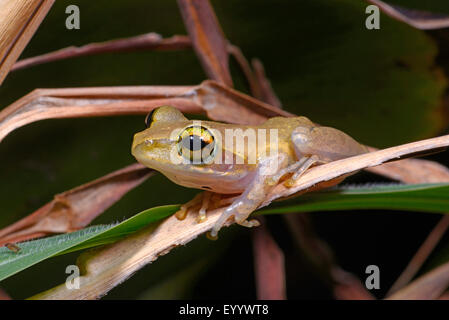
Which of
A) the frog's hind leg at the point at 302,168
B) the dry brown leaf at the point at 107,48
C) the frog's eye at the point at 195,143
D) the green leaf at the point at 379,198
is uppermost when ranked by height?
the dry brown leaf at the point at 107,48

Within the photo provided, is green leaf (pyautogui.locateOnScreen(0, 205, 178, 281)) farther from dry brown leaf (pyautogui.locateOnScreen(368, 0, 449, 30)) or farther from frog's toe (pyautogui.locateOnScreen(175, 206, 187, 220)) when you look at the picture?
dry brown leaf (pyautogui.locateOnScreen(368, 0, 449, 30))

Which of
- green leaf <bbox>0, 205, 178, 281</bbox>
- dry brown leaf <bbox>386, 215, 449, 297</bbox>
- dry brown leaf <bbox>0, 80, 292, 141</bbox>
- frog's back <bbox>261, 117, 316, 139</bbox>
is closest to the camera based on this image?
green leaf <bbox>0, 205, 178, 281</bbox>

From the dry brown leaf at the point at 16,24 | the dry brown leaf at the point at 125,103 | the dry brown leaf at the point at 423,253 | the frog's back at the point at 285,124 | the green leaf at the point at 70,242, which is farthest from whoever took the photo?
the dry brown leaf at the point at 423,253

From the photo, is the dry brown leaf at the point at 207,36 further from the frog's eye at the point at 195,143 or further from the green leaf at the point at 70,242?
the green leaf at the point at 70,242

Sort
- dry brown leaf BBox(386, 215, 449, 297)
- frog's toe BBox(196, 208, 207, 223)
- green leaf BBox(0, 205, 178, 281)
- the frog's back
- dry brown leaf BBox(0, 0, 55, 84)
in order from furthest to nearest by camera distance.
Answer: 1. dry brown leaf BBox(386, 215, 449, 297)
2. the frog's back
3. frog's toe BBox(196, 208, 207, 223)
4. dry brown leaf BBox(0, 0, 55, 84)
5. green leaf BBox(0, 205, 178, 281)

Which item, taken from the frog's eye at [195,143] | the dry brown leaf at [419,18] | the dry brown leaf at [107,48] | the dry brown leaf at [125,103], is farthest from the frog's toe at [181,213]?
the dry brown leaf at [419,18]

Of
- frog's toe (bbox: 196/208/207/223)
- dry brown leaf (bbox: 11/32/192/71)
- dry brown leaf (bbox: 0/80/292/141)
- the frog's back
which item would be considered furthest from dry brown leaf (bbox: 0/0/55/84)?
the frog's back

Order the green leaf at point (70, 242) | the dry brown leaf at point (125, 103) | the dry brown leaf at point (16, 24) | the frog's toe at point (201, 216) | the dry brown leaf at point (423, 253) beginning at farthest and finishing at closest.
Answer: the dry brown leaf at point (423, 253), the dry brown leaf at point (125, 103), the frog's toe at point (201, 216), the dry brown leaf at point (16, 24), the green leaf at point (70, 242)

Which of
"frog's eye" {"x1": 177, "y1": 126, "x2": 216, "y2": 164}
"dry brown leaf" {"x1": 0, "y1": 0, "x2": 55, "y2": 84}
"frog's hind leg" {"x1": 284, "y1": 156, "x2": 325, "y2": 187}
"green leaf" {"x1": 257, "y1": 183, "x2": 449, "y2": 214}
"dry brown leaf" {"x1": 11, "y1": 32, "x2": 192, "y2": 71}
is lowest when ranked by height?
"green leaf" {"x1": 257, "y1": 183, "x2": 449, "y2": 214}

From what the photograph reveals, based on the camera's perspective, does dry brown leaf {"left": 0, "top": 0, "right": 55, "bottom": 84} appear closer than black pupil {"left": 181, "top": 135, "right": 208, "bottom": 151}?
Yes
